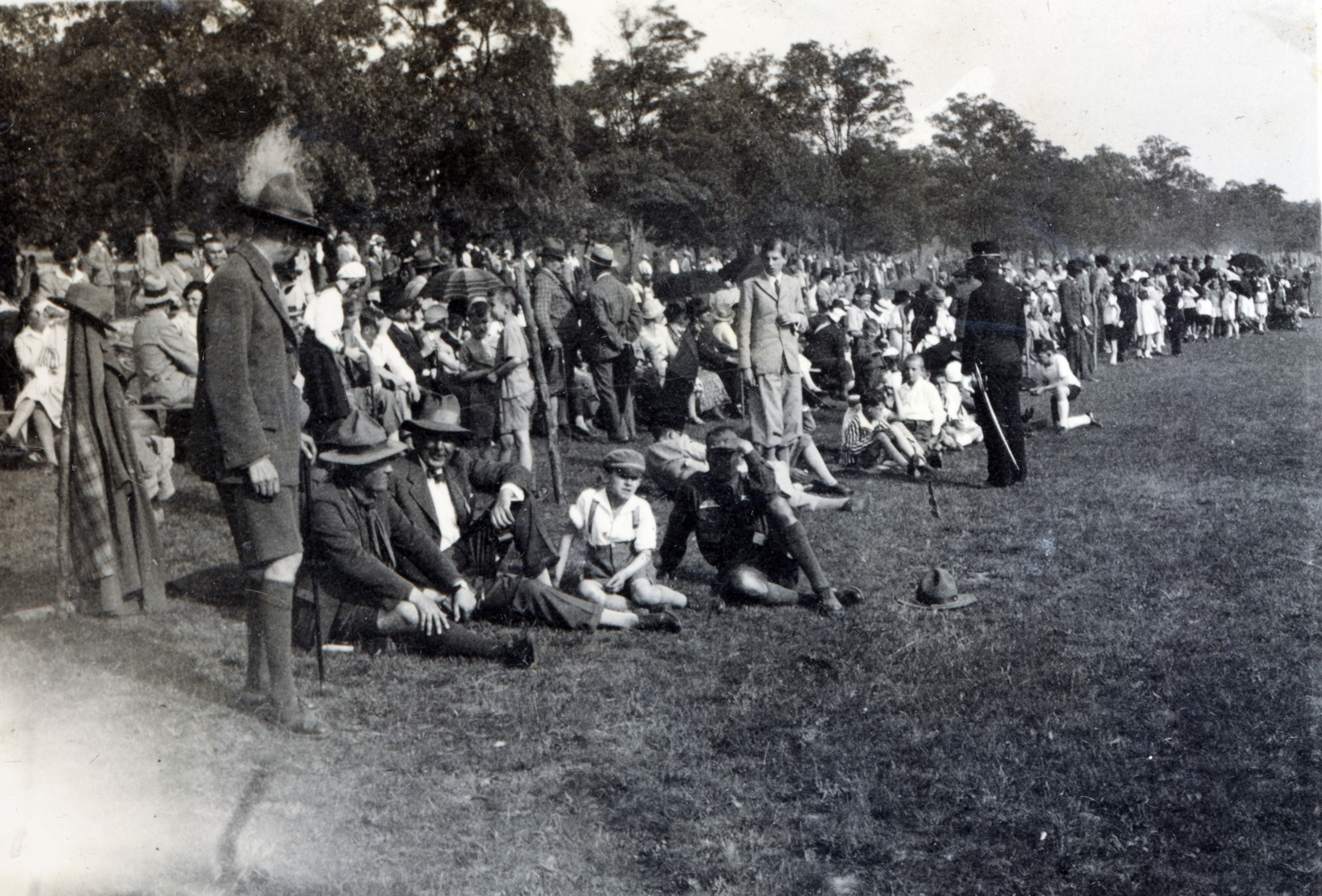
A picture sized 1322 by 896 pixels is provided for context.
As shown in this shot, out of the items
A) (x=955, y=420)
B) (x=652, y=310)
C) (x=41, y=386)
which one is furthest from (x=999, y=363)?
(x=41, y=386)

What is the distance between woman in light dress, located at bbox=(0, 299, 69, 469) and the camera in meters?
10.7

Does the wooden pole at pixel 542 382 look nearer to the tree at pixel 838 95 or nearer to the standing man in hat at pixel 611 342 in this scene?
the standing man in hat at pixel 611 342

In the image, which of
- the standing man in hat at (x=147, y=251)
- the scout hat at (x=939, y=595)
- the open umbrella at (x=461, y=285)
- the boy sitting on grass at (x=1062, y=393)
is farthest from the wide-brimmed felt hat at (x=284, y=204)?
the standing man in hat at (x=147, y=251)

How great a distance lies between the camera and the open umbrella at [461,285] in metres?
13.2

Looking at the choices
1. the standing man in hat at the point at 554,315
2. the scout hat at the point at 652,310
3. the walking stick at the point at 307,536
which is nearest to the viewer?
the walking stick at the point at 307,536

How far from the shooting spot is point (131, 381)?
10875mm

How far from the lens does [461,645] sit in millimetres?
5898

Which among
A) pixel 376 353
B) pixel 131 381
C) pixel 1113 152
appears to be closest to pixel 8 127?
pixel 131 381

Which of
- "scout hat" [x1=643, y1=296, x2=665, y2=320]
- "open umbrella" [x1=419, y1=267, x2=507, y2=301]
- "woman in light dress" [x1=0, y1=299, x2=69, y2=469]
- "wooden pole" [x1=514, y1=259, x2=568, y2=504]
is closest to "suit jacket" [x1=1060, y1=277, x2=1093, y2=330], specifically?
"scout hat" [x1=643, y1=296, x2=665, y2=320]

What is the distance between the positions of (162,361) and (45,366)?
1.59 m

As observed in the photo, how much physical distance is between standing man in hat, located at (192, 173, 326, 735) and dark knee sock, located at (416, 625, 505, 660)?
3.53 feet

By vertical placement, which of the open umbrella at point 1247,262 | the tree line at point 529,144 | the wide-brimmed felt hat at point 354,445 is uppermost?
the tree line at point 529,144

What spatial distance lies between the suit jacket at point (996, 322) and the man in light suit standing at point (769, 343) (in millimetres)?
1582

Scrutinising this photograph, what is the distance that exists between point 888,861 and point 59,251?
1760 centimetres
